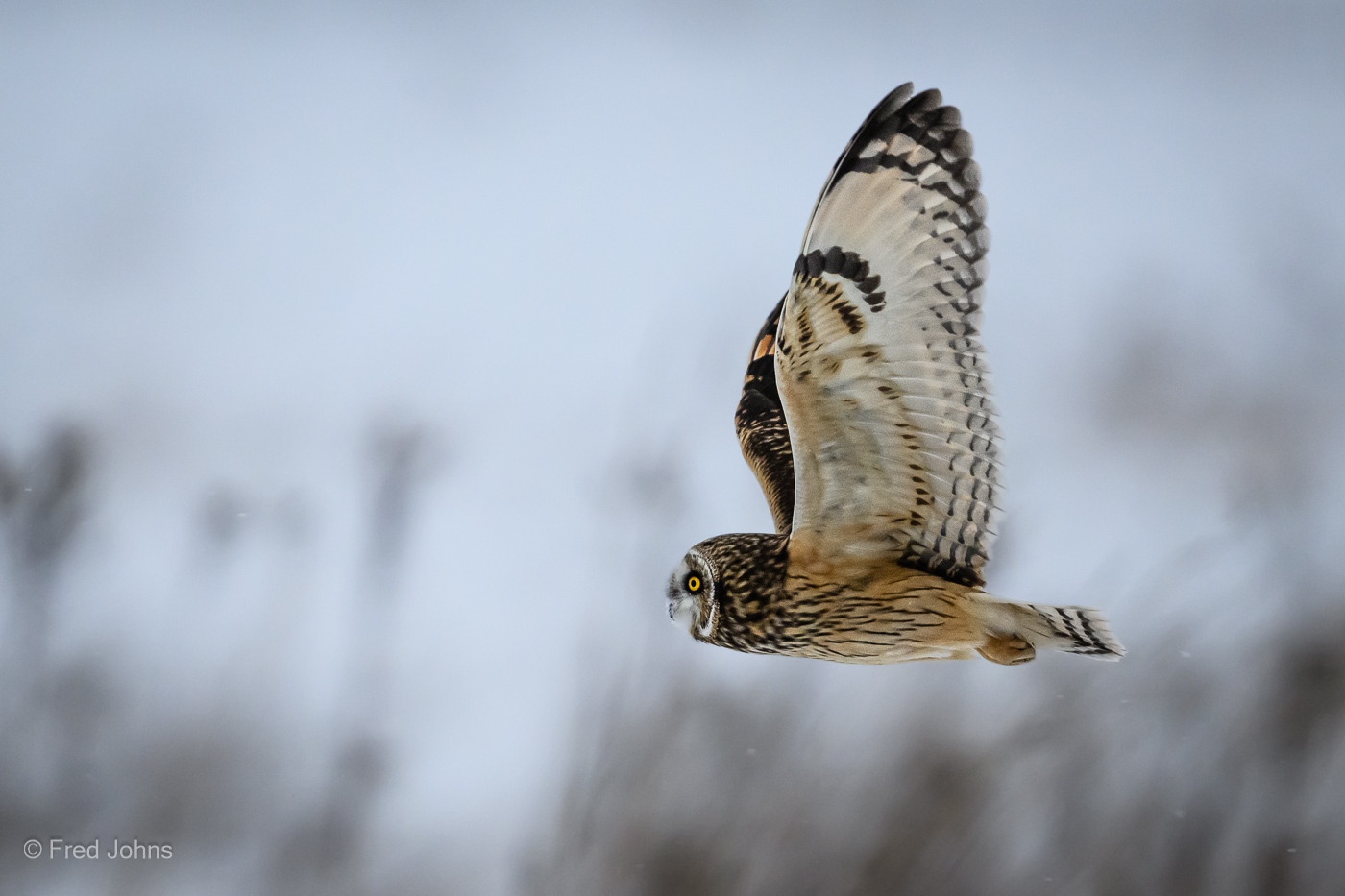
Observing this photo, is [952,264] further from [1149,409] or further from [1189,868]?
[1189,868]

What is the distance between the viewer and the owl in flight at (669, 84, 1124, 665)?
2.61 ft

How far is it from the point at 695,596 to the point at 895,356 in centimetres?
29

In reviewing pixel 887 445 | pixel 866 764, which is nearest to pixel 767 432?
pixel 887 445

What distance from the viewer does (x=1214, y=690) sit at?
270 centimetres

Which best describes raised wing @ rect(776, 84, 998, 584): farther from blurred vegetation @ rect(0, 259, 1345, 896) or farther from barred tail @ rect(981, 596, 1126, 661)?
blurred vegetation @ rect(0, 259, 1345, 896)

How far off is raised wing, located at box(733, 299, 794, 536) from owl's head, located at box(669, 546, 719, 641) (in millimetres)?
195

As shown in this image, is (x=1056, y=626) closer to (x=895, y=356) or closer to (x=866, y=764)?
(x=895, y=356)

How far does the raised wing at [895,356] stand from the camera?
784mm

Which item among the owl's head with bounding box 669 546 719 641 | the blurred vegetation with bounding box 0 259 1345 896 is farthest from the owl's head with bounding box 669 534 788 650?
the blurred vegetation with bounding box 0 259 1345 896

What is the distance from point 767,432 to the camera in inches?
49.7

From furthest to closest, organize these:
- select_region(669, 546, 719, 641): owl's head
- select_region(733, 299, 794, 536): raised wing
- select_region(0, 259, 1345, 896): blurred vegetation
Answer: select_region(0, 259, 1345, 896): blurred vegetation
select_region(733, 299, 794, 536): raised wing
select_region(669, 546, 719, 641): owl's head

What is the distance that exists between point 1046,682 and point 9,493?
2.96m

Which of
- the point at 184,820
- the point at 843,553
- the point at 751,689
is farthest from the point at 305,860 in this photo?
the point at 843,553

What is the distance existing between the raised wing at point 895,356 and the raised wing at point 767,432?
189mm
